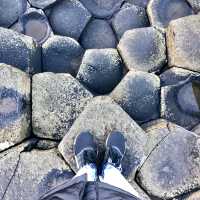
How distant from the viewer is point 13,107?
6.84ft

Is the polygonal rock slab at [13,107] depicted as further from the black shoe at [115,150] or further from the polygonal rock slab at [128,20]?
the polygonal rock slab at [128,20]

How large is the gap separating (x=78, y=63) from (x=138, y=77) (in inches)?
15.0

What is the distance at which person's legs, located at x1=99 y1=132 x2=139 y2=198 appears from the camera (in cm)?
191

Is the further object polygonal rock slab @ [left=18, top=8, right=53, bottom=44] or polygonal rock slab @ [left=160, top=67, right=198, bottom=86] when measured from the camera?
polygonal rock slab @ [left=18, top=8, right=53, bottom=44]

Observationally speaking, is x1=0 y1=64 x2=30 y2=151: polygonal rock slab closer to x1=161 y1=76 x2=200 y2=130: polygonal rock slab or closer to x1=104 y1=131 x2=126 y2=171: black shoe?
x1=104 y1=131 x2=126 y2=171: black shoe

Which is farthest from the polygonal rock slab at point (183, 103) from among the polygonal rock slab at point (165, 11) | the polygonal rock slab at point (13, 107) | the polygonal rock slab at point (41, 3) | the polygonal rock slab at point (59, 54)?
the polygonal rock slab at point (41, 3)

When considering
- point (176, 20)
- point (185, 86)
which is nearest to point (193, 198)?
point (185, 86)

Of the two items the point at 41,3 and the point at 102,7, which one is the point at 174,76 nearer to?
the point at 102,7

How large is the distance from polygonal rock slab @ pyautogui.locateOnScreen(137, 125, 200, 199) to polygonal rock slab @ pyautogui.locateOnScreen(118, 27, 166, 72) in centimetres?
42

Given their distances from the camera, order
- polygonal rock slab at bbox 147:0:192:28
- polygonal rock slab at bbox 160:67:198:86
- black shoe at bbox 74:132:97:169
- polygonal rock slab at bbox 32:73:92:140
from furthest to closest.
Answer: polygonal rock slab at bbox 147:0:192:28 → polygonal rock slab at bbox 160:67:198:86 → polygonal rock slab at bbox 32:73:92:140 → black shoe at bbox 74:132:97:169

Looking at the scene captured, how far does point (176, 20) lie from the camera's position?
2279mm

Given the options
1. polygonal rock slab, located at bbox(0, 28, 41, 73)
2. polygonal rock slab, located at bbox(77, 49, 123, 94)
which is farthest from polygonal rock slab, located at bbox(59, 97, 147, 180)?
polygonal rock slab, located at bbox(0, 28, 41, 73)

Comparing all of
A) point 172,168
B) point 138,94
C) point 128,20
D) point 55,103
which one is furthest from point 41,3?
point 172,168

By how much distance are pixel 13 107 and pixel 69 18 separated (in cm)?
67
